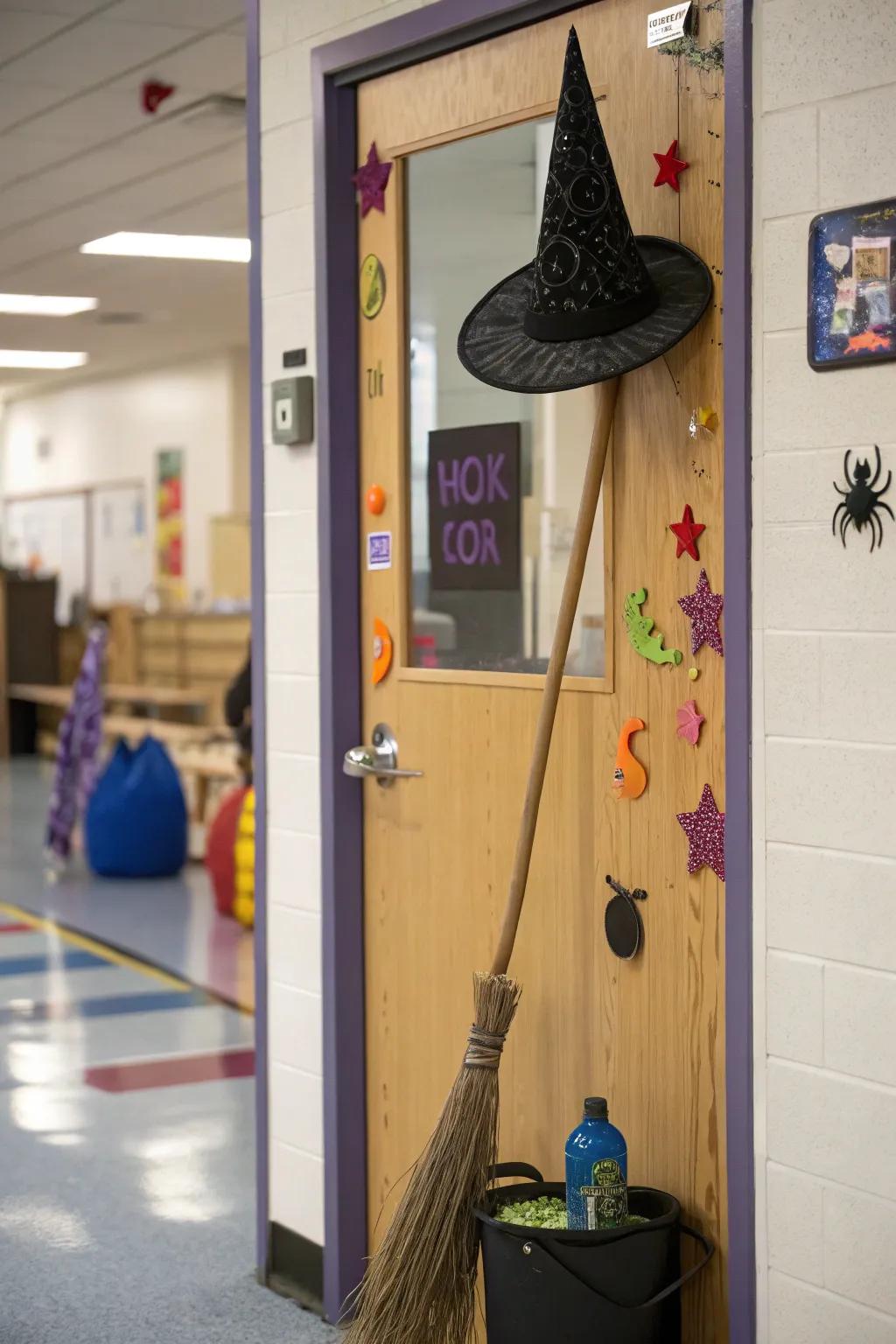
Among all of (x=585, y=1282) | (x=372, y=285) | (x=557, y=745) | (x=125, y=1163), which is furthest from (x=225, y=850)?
(x=585, y=1282)

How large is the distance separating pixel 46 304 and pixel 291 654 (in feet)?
23.8

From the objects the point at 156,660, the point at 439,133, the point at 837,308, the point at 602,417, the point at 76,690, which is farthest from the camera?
the point at 156,660

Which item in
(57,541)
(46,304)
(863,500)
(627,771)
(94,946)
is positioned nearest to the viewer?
(863,500)

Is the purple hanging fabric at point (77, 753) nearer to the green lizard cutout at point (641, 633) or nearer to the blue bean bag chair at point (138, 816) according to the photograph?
the blue bean bag chair at point (138, 816)

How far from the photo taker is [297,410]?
9.87 feet

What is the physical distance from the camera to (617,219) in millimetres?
2285

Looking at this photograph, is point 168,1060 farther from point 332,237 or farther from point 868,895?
point 868,895

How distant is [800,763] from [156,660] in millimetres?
10853

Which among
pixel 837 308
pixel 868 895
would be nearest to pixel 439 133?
pixel 837 308

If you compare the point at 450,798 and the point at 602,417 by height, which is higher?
the point at 602,417

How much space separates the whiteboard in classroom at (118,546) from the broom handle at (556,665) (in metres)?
11.3

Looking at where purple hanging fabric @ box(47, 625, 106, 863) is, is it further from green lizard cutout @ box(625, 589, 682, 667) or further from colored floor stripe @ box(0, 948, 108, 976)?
green lizard cutout @ box(625, 589, 682, 667)

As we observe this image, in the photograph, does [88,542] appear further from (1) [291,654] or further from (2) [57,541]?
(1) [291,654]

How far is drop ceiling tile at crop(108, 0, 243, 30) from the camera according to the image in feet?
14.9
